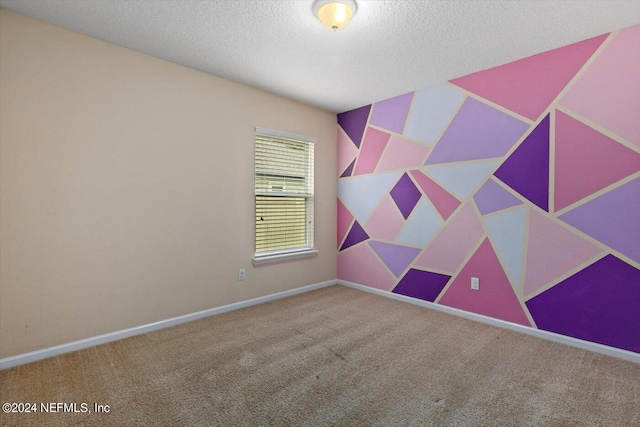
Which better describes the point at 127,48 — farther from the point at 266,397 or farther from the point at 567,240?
the point at 567,240

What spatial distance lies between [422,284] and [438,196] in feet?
3.42

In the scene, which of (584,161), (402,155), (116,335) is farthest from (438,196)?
(116,335)

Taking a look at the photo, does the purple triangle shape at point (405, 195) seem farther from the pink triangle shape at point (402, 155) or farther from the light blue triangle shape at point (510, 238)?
the light blue triangle shape at point (510, 238)

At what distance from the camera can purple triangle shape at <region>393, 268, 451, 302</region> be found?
335cm

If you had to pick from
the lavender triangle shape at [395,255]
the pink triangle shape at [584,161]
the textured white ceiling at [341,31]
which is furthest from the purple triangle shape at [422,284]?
the textured white ceiling at [341,31]

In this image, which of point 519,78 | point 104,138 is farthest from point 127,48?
point 519,78

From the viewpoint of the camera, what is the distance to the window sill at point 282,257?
3527mm

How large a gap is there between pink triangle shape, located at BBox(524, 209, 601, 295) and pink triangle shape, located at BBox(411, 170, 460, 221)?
29.0 inches

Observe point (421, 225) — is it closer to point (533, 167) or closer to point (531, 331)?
point (533, 167)

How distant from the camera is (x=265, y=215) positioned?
3.67 metres

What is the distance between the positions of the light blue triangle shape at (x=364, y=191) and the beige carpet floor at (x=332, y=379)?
1667 millimetres

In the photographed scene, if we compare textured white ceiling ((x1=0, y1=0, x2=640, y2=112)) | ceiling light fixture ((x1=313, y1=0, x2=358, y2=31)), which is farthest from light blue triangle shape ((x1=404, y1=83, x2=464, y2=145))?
ceiling light fixture ((x1=313, y1=0, x2=358, y2=31))

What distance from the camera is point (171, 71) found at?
2857mm

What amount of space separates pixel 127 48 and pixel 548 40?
11.7 ft
